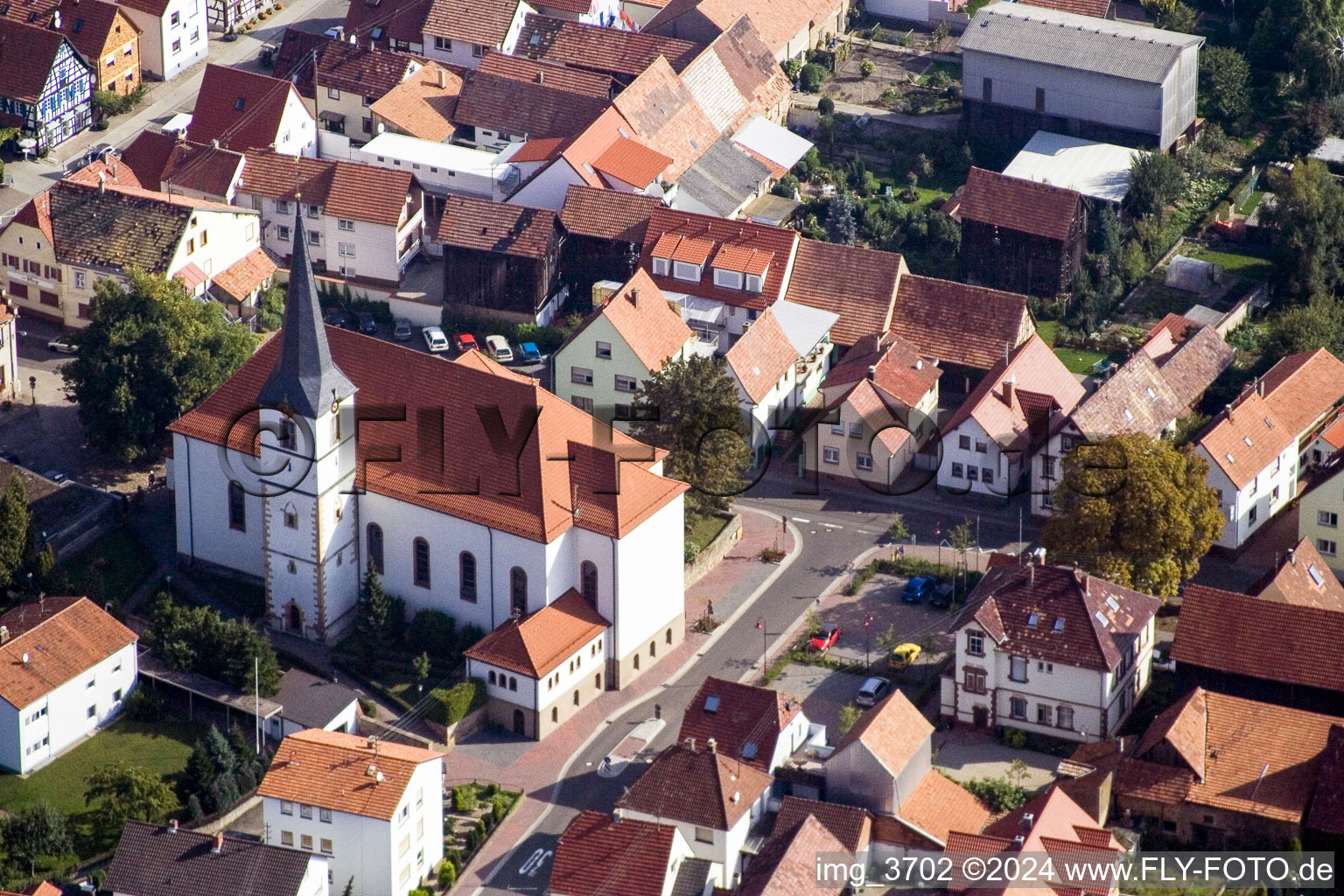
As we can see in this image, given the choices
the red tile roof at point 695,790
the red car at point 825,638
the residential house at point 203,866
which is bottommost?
the residential house at point 203,866

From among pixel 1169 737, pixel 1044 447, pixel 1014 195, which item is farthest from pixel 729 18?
pixel 1169 737

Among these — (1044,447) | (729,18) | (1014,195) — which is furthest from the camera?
(729,18)

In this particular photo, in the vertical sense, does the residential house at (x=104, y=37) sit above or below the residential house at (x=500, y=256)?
above

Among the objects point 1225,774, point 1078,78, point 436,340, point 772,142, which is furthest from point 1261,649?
point 772,142

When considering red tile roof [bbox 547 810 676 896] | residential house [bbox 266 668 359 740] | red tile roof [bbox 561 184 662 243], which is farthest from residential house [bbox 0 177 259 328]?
red tile roof [bbox 547 810 676 896]

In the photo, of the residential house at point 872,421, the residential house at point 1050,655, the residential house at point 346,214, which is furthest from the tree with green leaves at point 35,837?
the residential house at point 346,214

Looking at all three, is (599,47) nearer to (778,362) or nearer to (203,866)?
(778,362)

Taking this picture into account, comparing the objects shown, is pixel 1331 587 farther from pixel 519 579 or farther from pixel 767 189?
pixel 767 189

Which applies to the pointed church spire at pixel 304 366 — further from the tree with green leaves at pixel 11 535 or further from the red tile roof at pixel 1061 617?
the red tile roof at pixel 1061 617
